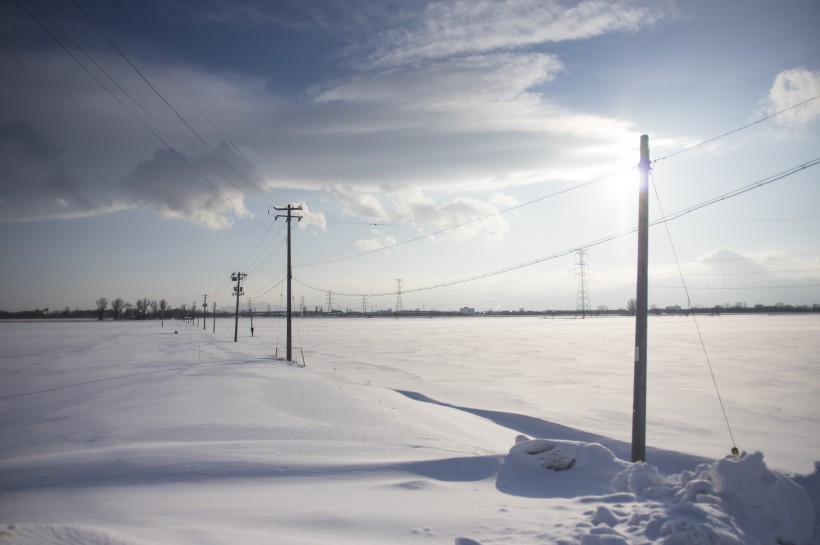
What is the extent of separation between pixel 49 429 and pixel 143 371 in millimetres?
12432

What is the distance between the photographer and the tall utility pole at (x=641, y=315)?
27.5ft

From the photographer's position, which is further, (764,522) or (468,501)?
(468,501)

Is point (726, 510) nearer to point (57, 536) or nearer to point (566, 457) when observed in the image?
point (566, 457)

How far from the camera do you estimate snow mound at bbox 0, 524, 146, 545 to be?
4.05m

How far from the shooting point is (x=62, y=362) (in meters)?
26.6

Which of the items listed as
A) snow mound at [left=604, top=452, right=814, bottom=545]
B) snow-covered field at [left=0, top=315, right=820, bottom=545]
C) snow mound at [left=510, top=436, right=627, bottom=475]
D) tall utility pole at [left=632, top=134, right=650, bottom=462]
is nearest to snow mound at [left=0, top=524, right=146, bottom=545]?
snow-covered field at [left=0, top=315, right=820, bottom=545]

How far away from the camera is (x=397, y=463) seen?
7.97 metres

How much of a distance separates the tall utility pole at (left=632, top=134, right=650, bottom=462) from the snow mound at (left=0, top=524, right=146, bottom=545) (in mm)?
8473

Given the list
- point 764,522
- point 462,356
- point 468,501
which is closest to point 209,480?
point 468,501

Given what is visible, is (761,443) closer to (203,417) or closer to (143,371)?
(203,417)

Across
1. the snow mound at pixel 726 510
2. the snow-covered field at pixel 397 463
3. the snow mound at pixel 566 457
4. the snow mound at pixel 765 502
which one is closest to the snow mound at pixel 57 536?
the snow-covered field at pixel 397 463

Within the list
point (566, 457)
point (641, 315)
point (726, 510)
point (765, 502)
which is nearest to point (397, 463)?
point (566, 457)

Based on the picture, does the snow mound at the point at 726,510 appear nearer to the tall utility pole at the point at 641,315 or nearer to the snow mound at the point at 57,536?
the tall utility pole at the point at 641,315

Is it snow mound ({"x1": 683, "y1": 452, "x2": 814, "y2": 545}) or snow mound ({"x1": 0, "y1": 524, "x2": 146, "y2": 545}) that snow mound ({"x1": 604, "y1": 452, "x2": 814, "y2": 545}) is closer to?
snow mound ({"x1": 683, "y1": 452, "x2": 814, "y2": 545})
